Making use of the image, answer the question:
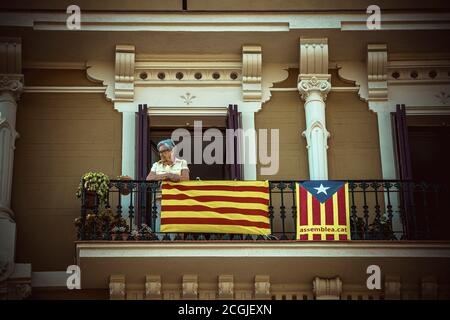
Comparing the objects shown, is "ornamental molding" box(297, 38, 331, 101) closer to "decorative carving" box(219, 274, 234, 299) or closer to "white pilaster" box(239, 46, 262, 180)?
"white pilaster" box(239, 46, 262, 180)

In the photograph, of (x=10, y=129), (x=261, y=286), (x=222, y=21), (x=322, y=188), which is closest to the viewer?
(x=261, y=286)

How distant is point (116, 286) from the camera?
1397cm

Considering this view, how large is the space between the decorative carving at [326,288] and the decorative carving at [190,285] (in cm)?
164

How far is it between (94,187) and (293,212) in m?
2.85

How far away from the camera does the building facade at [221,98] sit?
1512 cm

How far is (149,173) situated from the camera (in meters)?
15.0

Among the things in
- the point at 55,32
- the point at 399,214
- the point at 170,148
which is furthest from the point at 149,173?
the point at 399,214

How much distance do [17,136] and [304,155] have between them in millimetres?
4393

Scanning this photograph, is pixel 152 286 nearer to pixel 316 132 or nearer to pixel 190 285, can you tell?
pixel 190 285

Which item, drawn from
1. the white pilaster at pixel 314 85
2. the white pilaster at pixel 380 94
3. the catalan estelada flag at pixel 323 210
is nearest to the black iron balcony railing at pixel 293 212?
the catalan estelada flag at pixel 323 210

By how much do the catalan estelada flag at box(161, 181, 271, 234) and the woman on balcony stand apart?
0.37 ft

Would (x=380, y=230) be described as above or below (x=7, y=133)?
below

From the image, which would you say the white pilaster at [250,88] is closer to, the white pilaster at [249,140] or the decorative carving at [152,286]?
the white pilaster at [249,140]

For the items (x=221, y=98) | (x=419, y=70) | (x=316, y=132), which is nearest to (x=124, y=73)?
(x=221, y=98)
